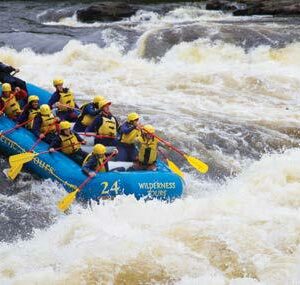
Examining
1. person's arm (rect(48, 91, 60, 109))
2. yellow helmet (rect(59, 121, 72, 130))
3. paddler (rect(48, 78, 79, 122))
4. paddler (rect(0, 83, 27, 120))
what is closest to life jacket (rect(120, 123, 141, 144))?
yellow helmet (rect(59, 121, 72, 130))

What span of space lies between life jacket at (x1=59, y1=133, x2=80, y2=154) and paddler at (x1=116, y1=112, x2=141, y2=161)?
669 millimetres

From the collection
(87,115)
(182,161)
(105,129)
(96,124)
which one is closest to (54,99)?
(87,115)

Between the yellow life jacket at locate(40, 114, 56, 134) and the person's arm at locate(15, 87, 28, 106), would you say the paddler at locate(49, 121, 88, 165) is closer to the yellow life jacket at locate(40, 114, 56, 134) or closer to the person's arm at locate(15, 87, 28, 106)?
the yellow life jacket at locate(40, 114, 56, 134)

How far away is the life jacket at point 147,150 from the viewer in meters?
7.73

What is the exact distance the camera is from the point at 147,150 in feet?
25.4

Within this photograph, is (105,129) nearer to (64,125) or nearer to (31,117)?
(64,125)

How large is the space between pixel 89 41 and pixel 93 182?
10.0 metres

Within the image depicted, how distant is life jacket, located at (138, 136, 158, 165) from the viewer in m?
7.73

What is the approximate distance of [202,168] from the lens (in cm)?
792

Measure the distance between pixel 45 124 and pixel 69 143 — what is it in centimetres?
75

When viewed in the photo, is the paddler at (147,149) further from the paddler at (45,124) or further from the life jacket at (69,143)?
the paddler at (45,124)

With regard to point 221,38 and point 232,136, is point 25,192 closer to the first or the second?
point 232,136

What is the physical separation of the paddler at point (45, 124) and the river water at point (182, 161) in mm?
692

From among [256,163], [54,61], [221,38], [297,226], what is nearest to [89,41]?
[54,61]
